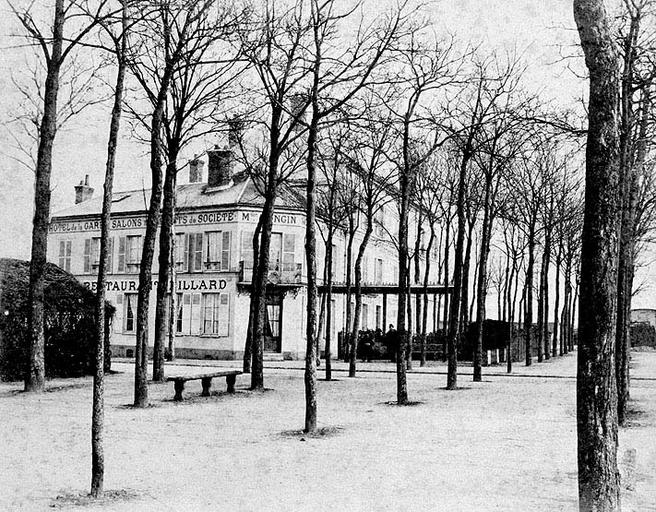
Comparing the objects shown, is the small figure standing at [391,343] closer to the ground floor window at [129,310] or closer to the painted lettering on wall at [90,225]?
the ground floor window at [129,310]

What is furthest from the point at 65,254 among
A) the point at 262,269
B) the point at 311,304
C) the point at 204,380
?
the point at 311,304

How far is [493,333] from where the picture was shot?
1267 inches

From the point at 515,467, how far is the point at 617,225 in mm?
3587

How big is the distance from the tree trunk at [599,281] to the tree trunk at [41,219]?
1173 centimetres

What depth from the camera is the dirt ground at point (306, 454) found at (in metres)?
6.91

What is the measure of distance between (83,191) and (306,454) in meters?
38.0

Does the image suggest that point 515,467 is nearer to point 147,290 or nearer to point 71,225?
point 147,290

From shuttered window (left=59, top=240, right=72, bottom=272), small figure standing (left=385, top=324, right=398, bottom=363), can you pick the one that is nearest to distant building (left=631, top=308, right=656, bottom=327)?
small figure standing (left=385, top=324, right=398, bottom=363)

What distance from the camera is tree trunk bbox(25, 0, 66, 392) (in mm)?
15172

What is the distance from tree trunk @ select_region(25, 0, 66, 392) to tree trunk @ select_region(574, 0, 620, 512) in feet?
38.5

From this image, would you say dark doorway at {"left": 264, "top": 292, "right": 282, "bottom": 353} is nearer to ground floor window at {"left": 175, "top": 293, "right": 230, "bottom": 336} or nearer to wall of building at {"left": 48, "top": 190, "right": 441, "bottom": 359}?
wall of building at {"left": 48, "top": 190, "right": 441, "bottom": 359}

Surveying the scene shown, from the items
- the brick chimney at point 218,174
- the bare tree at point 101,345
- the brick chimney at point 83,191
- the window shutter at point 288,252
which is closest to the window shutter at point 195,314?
the window shutter at point 288,252

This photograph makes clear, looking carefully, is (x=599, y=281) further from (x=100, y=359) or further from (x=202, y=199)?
(x=202, y=199)

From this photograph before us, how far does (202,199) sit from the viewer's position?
37.2m
